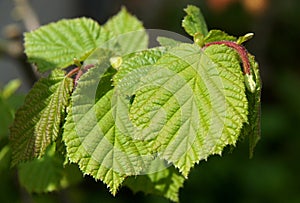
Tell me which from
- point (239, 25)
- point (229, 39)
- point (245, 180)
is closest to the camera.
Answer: point (229, 39)

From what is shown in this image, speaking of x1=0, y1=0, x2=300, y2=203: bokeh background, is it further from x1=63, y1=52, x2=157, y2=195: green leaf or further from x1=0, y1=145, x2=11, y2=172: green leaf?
x1=63, y1=52, x2=157, y2=195: green leaf

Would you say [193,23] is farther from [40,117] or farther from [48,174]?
[48,174]

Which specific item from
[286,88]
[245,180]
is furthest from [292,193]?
[286,88]

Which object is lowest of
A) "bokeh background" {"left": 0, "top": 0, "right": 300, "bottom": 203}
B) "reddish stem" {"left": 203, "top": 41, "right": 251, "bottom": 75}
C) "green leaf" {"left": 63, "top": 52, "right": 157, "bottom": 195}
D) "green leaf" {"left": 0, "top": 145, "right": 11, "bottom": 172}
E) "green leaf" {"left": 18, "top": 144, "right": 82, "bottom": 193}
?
"bokeh background" {"left": 0, "top": 0, "right": 300, "bottom": 203}

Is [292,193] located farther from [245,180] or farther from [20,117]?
[20,117]

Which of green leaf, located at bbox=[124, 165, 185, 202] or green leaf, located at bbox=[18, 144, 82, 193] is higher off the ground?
green leaf, located at bbox=[124, 165, 185, 202]

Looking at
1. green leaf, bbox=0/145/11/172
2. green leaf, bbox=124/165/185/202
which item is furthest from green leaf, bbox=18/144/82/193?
green leaf, bbox=124/165/185/202

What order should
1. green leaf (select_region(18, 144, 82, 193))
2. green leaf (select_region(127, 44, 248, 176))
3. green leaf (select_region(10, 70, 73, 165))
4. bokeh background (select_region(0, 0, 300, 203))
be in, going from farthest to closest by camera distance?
bokeh background (select_region(0, 0, 300, 203))
green leaf (select_region(18, 144, 82, 193))
green leaf (select_region(10, 70, 73, 165))
green leaf (select_region(127, 44, 248, 176))

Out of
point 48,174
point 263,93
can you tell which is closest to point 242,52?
point 48,174
